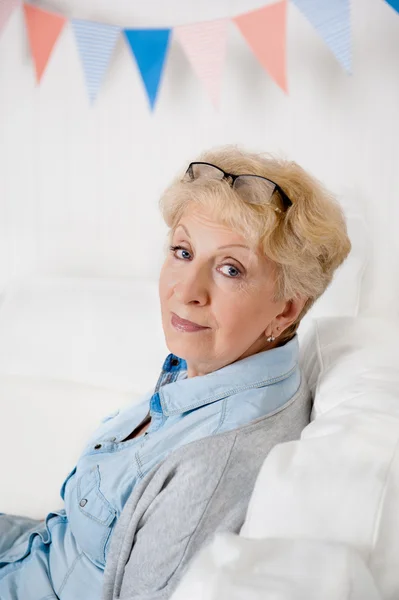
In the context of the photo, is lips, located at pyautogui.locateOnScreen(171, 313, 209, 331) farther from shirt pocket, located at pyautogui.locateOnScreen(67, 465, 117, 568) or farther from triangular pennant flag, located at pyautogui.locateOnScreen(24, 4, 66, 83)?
triangular pennant flag, located at pyautogui.locateOnScreen(24, 4, 66, 83)

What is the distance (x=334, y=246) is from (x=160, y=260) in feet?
3.47

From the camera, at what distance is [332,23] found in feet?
5.73

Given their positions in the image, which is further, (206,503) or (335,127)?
(335,127)

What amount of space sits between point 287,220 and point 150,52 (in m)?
1.12

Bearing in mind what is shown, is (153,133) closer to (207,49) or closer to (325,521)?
(207,49)

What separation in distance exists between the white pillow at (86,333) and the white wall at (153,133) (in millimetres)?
327

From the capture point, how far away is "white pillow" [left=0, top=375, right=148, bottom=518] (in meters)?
1.52

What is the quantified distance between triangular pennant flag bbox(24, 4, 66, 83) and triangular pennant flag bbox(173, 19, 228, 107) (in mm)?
431

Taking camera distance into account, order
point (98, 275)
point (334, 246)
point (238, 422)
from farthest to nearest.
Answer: point (98, 275), point (334, 246), point (238, 422)

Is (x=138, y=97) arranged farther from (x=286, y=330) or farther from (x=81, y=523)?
(x=81, y=523)

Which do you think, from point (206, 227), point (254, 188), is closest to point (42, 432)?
point (206, 227)

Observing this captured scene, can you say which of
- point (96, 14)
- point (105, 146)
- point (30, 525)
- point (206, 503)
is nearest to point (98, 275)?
point (105, 146)

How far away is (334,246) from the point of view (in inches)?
47.0

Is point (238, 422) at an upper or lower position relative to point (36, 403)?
upper
